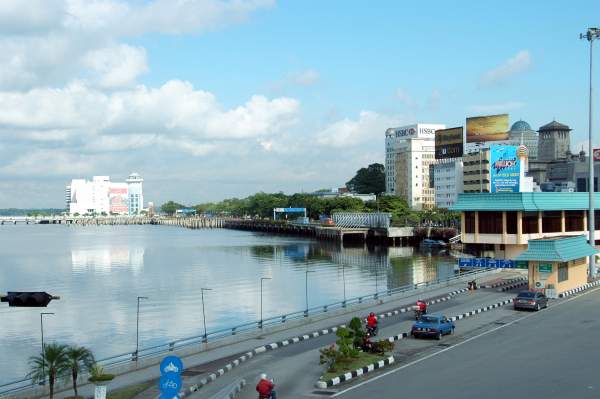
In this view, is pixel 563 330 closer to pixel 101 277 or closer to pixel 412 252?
pixel 101 277

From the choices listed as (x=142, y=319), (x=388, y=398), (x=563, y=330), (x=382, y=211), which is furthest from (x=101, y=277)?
(x=382, y=211)

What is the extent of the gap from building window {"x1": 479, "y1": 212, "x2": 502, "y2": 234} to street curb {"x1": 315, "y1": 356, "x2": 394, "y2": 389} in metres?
49.2

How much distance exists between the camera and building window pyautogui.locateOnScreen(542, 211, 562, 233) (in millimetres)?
80000

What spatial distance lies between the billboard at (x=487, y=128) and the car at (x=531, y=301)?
122555mm

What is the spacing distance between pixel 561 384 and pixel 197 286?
197 ft

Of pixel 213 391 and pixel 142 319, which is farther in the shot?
pixel 142 319

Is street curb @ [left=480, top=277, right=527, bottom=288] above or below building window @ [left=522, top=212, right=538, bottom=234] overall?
below

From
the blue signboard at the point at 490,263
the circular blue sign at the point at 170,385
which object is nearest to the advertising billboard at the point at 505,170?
the blue signboard at the point at 490,263

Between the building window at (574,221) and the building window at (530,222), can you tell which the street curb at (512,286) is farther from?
the building window at (574,221)

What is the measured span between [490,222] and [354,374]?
5275cm

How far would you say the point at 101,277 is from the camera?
93562 mm

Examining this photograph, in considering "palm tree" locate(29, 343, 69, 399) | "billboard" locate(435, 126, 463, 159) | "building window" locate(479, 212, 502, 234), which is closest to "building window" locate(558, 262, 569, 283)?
"building window" locate(479, 212, 502, 234)

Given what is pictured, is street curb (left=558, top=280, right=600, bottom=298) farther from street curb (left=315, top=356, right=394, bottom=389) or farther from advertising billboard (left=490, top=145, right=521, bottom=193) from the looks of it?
street curb (left=315, top=356, right=394, bottom=389)

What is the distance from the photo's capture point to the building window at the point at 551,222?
80.0 m
